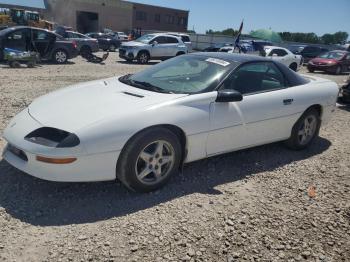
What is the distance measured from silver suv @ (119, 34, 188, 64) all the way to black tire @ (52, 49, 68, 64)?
405 centimetres

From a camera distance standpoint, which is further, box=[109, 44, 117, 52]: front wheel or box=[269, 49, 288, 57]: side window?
box=[109, 44, 117, 52]: front wheel

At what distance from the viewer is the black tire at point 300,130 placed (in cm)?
513

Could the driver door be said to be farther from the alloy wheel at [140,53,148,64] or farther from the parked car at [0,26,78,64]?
the alloy wheel at [140,53,148,64]

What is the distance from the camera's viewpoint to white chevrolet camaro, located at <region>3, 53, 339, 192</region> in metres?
3.28

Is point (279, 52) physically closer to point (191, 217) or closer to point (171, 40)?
point (171, 40)

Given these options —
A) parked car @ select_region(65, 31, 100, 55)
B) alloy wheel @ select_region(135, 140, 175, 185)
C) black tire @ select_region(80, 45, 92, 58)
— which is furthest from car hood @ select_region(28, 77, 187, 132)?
parked car @ select_region(65, 31, 100, 55)

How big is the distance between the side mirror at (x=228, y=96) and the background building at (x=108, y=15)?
50.7 metres

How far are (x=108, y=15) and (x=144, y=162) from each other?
5914 cm

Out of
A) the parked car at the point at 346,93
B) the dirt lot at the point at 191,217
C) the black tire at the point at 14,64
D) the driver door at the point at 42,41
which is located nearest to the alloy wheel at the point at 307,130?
the dirt lot at the point at 191,217

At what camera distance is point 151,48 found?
19516 millimetres

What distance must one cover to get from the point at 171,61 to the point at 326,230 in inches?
116

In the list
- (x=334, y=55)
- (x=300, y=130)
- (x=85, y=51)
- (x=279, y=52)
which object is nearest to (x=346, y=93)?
(x=300, y=130)

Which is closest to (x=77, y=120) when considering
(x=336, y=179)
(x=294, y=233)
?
(x=294, y=233)

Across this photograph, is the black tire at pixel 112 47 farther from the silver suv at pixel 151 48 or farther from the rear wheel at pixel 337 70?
the rear wheel at pixel 337 70
